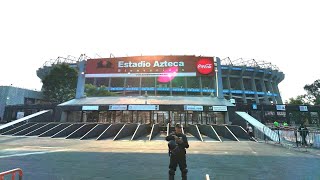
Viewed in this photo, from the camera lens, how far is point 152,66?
1383 inches

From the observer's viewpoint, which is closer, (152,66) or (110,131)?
(110,131)

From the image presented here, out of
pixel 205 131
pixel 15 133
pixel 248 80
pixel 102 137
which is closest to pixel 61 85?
pixel 15 133

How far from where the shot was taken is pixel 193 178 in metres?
7.13

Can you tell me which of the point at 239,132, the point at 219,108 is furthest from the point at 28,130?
the point at 239,132

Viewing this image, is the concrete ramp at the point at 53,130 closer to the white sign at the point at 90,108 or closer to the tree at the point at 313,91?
the white sign at the point at 90,108

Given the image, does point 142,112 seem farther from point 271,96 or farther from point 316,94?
point 316,94

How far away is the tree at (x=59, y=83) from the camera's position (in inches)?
2051

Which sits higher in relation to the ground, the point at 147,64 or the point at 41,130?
the point at 147,64

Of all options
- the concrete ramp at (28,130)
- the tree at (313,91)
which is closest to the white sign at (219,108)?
the concrete ramp at (28,130)

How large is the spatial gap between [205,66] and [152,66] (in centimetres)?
880

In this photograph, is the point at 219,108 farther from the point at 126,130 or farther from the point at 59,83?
the point at 59,83

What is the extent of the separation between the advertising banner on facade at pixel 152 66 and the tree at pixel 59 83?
2052 centimetres

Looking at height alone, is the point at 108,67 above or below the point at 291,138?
above

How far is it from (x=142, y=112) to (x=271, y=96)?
68.1 meters
